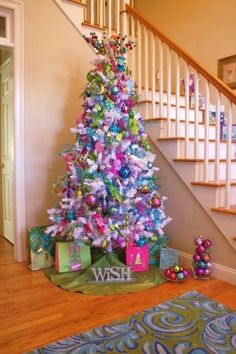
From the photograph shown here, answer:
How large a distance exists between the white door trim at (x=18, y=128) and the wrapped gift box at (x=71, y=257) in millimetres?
532

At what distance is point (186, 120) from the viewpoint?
9.16ft

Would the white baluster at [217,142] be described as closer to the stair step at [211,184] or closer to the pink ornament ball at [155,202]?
the stair step at [211,184]

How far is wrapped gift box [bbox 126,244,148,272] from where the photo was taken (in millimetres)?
2752

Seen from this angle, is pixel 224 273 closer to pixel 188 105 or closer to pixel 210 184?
pixel 210 184

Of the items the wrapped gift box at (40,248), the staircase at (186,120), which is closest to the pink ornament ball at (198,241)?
the staircase at (186,120)

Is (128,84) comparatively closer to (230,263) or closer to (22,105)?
(22,105)

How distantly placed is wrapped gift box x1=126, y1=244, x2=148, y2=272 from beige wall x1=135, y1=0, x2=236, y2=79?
103 inches

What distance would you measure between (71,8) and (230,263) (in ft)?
9.76

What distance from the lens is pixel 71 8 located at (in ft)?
→ 10.6

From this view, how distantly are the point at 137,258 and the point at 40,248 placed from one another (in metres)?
0.92

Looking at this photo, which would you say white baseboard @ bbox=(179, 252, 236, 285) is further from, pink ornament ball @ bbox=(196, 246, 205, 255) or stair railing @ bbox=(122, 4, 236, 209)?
stair railing @ bbox=(122, 4, 236, 209)

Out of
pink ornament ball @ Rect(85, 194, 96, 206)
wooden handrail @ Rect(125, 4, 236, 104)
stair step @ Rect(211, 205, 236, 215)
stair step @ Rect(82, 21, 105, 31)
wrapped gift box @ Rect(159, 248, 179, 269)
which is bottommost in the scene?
wrapped gift box @ Rect(159, 248, 179, 269)

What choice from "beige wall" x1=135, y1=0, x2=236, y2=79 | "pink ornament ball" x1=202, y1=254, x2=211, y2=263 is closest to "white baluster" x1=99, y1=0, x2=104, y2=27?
"beige wall" x1=135, y1=0, x2=236, y2=79

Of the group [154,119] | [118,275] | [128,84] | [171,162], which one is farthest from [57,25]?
[118,275]
